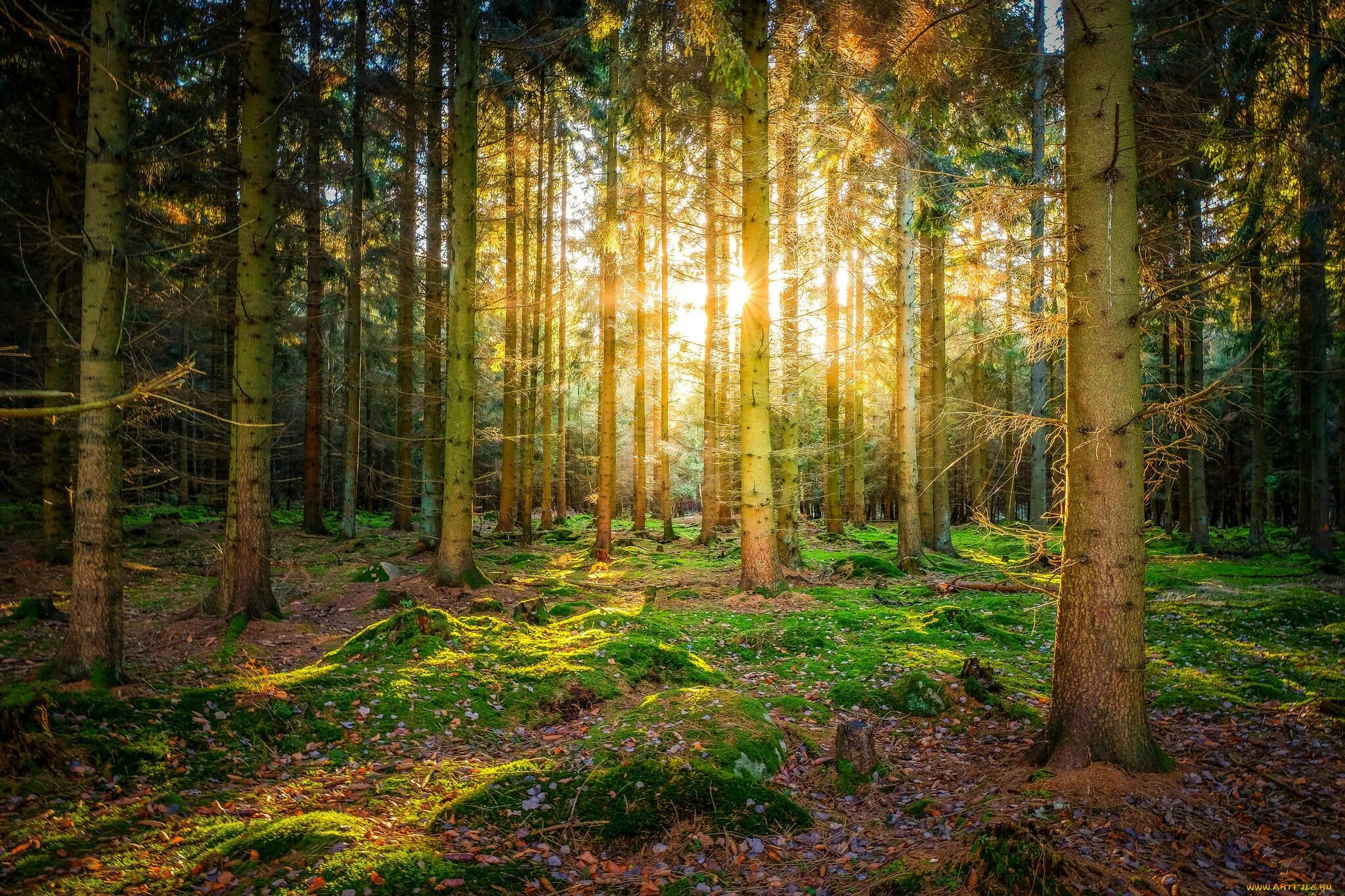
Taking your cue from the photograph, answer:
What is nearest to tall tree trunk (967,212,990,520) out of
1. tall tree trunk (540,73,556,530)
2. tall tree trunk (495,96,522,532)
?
tall tree trunk (540,73,556,530)

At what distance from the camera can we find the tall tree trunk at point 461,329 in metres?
10.8

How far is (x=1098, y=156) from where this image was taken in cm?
429

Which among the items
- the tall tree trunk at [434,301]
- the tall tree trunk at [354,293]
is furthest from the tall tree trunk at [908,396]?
the tall tree trunk at [354,293]

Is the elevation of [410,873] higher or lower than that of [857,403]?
lower

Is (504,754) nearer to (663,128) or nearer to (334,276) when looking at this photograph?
(663,128)

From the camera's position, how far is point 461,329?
427 inches

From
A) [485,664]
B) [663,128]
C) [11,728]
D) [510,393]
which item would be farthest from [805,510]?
[11,728]

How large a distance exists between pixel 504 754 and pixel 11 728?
10.7 feet

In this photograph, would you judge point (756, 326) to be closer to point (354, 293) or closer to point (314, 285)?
point (354, 293)

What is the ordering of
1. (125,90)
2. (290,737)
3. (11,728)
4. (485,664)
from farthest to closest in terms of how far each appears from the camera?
(485,664)
(125,90)
(290,737)
(11,728)

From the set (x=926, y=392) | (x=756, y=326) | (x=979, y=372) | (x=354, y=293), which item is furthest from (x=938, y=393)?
(x=354, y=293)

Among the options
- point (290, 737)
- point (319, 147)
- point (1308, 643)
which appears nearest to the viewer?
point (290, 737)

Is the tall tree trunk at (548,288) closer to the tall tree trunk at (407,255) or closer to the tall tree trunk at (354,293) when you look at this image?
the tall tree trunk at (407,255)

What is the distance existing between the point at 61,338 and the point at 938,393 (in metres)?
20.5
